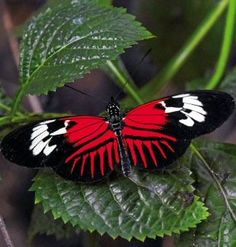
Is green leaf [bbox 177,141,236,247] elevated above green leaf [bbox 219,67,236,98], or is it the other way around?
green leaf [bbox 219,67,236,98]

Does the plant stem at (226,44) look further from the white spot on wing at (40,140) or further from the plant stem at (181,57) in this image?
the white spot on wing at (40,140)

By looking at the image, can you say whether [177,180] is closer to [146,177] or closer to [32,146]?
[146,177]

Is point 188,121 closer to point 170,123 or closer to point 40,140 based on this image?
point 170,123

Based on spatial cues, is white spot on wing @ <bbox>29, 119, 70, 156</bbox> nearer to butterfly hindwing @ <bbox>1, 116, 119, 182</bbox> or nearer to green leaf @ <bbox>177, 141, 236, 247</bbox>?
butterfly hindwing @ <bbox>1, 116, 119, 182</bbox>

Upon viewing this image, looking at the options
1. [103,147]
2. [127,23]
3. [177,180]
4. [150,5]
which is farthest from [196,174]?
[150,5]

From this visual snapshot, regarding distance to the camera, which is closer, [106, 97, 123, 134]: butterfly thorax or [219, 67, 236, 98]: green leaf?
[106, 97, 123, 134]: butterfly thorax

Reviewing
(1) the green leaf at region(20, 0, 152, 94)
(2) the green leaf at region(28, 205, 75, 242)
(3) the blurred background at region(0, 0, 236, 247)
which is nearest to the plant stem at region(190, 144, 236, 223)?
(1) the green leaf at region(20, 0, 152, 94)
